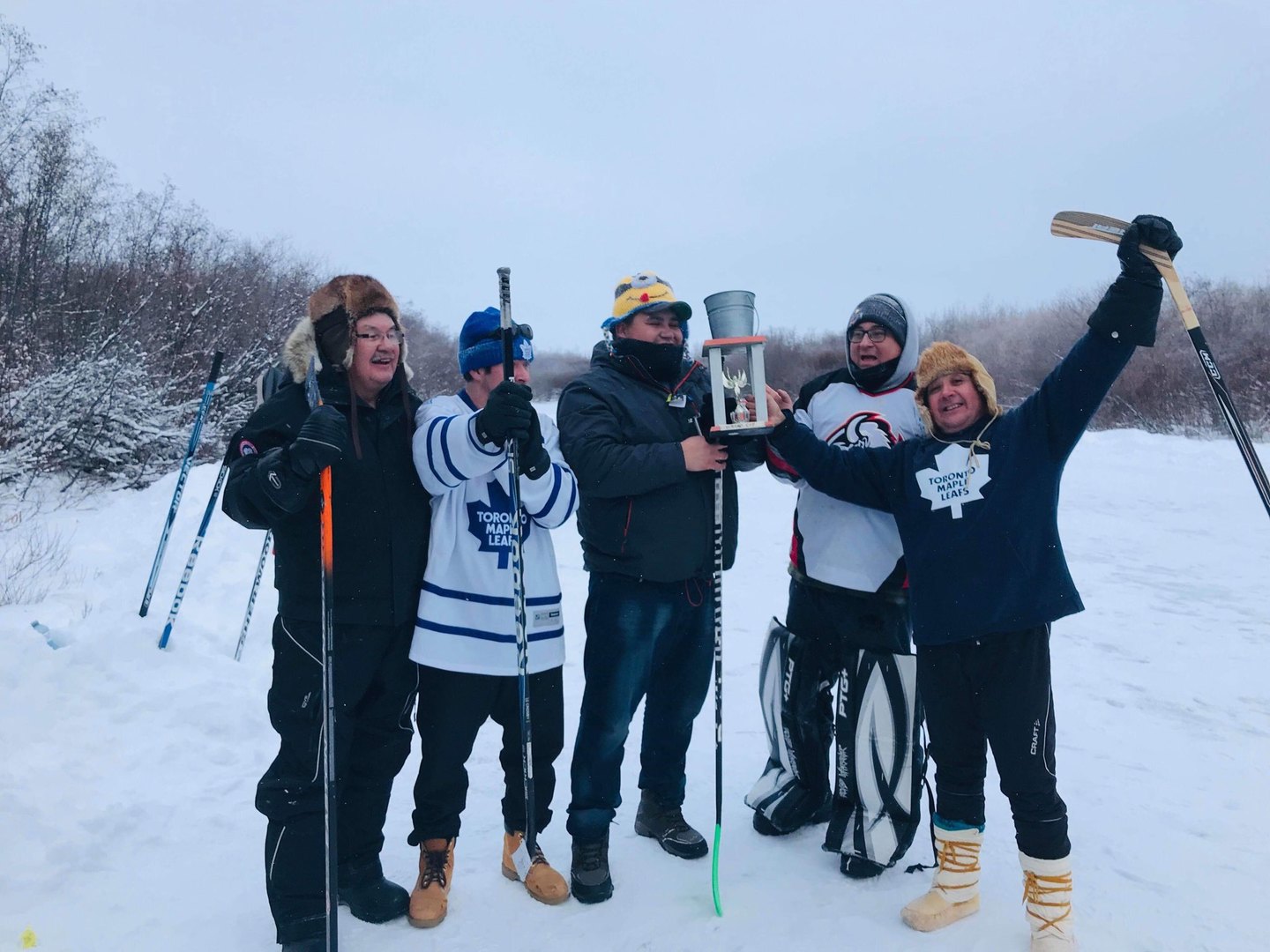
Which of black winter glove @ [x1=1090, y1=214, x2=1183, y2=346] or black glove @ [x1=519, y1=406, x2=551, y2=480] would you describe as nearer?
black winter glove @ [x1=1090, y1=214, x2=1183, y2=346]

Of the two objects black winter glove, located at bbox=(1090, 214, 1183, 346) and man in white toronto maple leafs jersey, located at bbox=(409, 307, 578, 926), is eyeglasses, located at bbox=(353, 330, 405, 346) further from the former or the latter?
black winter glove, located at bbox=(1090, 214, 1183, 346)

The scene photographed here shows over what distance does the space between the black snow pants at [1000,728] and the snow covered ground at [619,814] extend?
325 mm

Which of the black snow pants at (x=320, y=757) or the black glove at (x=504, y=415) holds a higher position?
Result: the black glove at (x=504, y=415)

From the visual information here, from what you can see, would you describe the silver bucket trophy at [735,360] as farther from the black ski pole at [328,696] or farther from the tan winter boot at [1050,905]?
the tan winter boot at [1050,905]

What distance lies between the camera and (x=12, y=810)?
3129mm

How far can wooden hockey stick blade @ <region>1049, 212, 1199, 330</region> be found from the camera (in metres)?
2.40

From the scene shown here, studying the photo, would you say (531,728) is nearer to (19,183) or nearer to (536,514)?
(536,514)

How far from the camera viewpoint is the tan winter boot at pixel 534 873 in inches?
109

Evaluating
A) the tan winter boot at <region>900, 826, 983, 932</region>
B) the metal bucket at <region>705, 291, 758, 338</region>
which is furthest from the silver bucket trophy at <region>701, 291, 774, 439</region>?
the tan winter boot at <region>900, 826, 983, 932</region>

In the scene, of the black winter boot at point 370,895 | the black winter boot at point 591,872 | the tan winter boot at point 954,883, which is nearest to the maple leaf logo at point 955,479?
the tan winter boot at point 954,883

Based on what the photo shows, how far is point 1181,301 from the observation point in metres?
2.44

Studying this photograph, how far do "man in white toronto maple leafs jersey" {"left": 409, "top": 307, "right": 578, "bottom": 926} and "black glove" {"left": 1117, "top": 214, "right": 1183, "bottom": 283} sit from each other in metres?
1.87

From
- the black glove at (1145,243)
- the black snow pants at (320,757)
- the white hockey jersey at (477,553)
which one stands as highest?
the black glove at (1145,243)

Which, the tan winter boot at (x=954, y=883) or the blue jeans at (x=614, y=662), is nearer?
the tan winter boot at (x=954, y=883)
